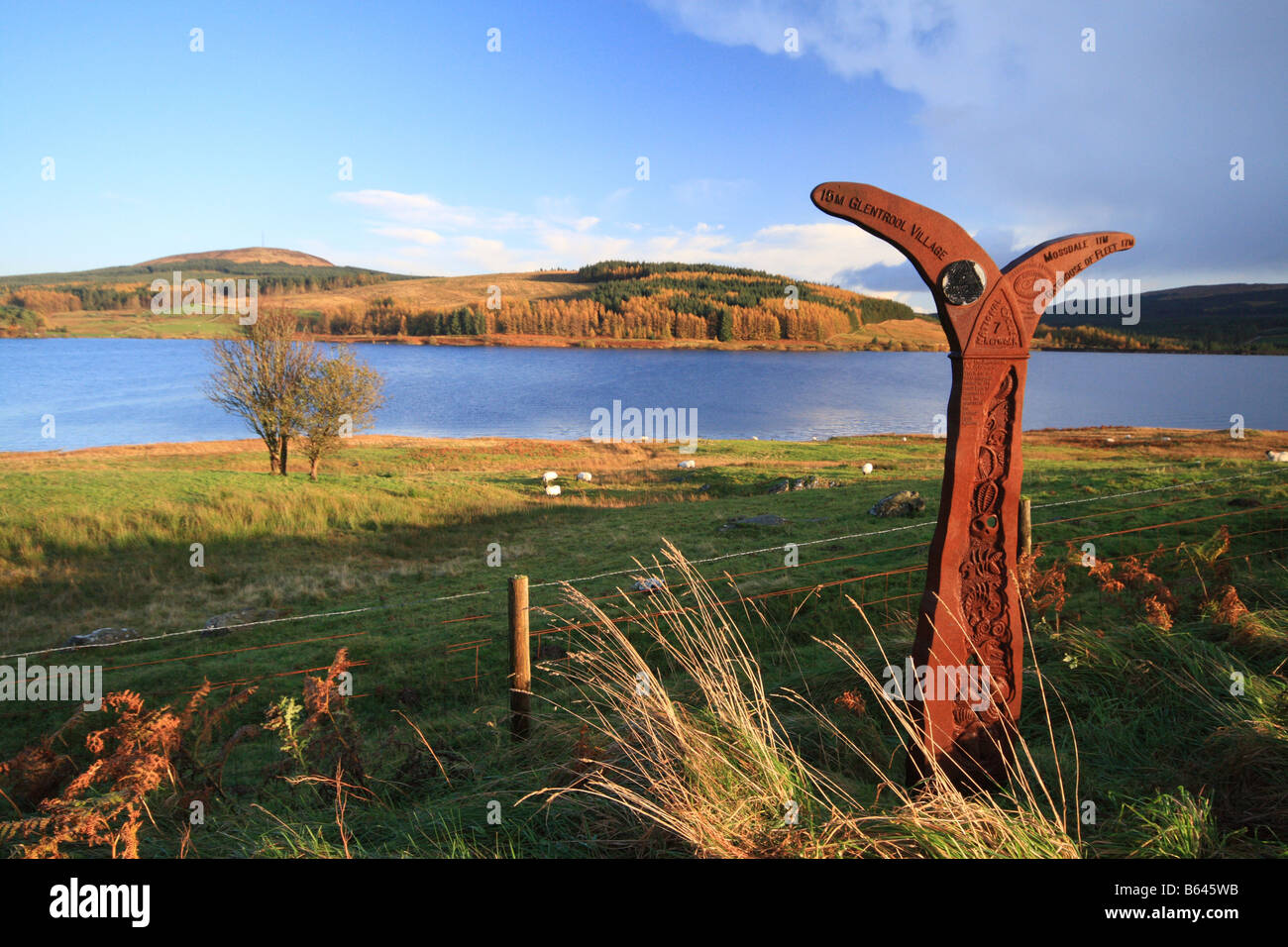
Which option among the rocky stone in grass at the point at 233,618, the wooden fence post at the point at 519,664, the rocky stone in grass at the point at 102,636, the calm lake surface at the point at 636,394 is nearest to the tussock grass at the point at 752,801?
the wooden fence post at the point at 519,664

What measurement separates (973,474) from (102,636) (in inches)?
477

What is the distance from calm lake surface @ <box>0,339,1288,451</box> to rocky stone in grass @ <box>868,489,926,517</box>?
26406 millimetres

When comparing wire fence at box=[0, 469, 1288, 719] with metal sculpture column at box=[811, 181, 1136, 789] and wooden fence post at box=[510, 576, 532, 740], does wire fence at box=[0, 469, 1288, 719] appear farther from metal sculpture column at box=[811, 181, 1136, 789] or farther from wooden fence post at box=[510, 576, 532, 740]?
metal sculpture column at box=[811, 181, 1136, 789]

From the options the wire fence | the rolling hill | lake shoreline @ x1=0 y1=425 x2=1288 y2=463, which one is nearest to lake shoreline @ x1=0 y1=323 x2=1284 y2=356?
the rolling hill

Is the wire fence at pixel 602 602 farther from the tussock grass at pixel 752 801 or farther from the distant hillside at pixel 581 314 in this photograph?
the distant hillside at pixel 581 314

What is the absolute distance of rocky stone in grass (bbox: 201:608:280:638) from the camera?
10273 millimetres

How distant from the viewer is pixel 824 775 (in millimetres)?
3598

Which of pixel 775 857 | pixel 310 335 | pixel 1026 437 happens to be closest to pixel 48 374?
pixel 310 335

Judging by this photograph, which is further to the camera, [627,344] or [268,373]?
[627,344]

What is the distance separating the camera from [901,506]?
15.2 meters

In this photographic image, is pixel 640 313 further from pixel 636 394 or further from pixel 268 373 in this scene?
pixel 268 373

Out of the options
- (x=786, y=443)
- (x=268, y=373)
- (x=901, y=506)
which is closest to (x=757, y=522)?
(x=901, y=506)
